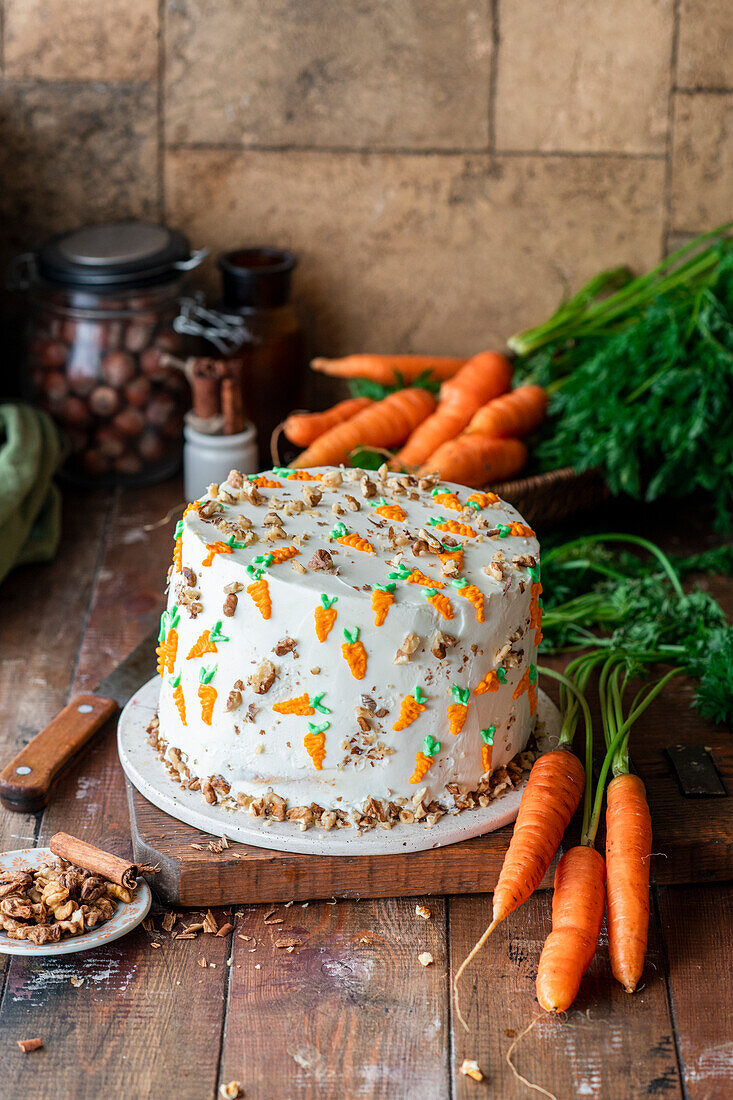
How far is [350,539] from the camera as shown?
1376 millimetres

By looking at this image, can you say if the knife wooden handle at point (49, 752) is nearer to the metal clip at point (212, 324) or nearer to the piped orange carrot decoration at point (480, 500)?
the piped orange carrot decoration at point (480, 500)

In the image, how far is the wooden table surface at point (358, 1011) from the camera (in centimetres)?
118

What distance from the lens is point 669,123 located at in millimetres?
2568

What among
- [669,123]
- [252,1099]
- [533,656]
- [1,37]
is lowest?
[252,1099]

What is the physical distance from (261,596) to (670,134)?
1821 mm

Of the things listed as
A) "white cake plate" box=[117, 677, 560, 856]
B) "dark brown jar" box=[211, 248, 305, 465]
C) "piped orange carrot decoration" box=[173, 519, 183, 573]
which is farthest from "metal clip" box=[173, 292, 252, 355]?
"white cake plate" box=[117, 677, 560, 856]

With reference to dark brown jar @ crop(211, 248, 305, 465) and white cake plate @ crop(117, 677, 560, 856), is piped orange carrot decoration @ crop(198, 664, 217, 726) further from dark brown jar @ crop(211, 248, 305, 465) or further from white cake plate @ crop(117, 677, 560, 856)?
dark brown jar @ crop(211, 248, 305, 465)

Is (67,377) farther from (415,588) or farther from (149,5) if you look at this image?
(415,588)

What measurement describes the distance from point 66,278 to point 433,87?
0.93 m

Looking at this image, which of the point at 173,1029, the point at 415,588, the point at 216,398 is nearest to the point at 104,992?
the point at 173,1029

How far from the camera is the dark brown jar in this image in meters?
2.49

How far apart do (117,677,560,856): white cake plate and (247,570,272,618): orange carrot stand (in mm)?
270

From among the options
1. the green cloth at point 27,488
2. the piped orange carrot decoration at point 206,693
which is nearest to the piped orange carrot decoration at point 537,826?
the piped orange carrot decoration at point 206,693

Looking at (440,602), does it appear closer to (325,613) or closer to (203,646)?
(325,613)
